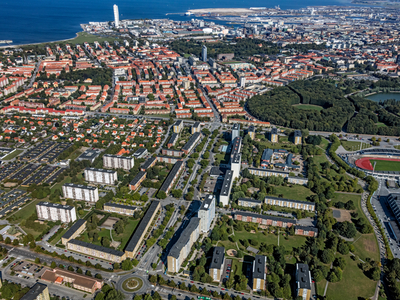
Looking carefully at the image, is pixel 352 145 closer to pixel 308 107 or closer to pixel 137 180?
pixel 308 107

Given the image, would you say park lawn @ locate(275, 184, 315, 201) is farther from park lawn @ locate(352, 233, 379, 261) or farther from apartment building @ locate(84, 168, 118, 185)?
apartment building @ locate(84, 168, 118, 185)

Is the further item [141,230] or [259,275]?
[141,230]

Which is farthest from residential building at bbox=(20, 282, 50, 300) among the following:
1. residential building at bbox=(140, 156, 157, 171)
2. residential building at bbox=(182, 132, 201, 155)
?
residential building at bbox=(182, 132, 201, 155)

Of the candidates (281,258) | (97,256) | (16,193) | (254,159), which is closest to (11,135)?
(16,193)

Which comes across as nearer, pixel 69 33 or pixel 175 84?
pixel 175 84

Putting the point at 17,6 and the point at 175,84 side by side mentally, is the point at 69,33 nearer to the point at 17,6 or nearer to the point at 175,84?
the point at 175,84

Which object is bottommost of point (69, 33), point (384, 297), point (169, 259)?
point (384, 297)

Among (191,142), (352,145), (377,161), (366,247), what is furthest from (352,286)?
(352,145)
